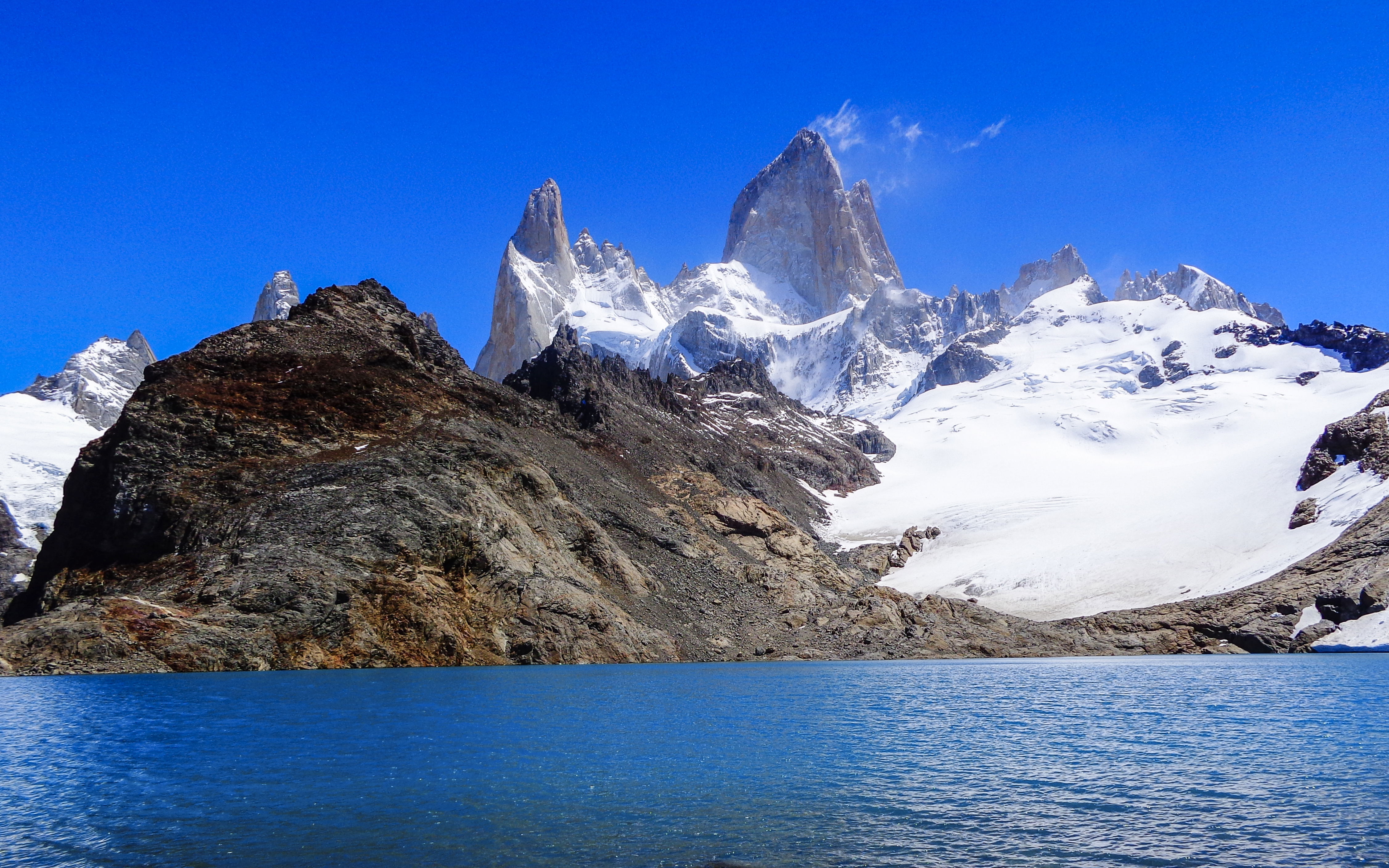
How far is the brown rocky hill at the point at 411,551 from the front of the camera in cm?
5559

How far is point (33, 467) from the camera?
167 meters

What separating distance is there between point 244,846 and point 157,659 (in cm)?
3965

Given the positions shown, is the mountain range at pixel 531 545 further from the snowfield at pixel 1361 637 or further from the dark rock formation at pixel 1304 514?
the dark rock formation at pixel 1304 514

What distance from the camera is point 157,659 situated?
163 ft

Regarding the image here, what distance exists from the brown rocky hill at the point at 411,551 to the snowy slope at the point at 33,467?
79073mm

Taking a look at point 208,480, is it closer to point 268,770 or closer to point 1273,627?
point 268,770

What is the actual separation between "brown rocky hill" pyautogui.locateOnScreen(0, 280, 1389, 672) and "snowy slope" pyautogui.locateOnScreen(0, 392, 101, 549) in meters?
79.1

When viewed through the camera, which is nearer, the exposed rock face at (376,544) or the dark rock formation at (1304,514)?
the exposed rock face at (376,544)

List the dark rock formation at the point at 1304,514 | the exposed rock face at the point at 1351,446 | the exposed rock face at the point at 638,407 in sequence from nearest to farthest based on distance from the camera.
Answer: the dark rock formation at the point at 1304,514 < the exposed rock face at the point at 1351,446 < the exposed rock face at the point at 638,407

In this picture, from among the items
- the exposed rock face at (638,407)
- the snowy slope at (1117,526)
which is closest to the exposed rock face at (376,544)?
the exposed rock face at (638,407)

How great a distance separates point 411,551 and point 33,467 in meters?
145

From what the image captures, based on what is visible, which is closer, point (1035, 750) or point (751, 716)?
point (1035, 750)

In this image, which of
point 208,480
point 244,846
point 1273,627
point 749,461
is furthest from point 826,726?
point 749,461

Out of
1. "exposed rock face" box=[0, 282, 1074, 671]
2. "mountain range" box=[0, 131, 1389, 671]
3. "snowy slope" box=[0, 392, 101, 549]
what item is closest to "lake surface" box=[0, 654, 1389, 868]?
"exposed rock face" box=[0, 282, 1074, 671]
